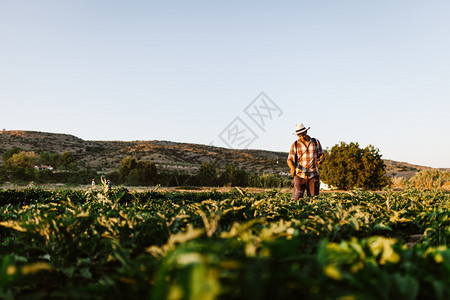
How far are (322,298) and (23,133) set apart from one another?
291 feet

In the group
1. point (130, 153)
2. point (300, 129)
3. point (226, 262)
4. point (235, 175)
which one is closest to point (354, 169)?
point (235, 175)

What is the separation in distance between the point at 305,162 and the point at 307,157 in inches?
5.4

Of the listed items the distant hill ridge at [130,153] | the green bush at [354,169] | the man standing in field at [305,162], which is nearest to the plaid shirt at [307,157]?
the man standing in field at [305,162]

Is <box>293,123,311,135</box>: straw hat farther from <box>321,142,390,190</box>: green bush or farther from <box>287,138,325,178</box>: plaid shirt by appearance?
<box>321,142,390,190</box>: green bush

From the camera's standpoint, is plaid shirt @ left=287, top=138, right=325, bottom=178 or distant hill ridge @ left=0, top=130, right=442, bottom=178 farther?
distant hill ridge @ left=0, top=130, right=442, bottom=178

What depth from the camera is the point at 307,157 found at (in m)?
7.16

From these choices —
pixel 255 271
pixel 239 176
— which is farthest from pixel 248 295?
pixel 239 176

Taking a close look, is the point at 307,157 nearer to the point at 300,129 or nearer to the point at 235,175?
the point at 300,129

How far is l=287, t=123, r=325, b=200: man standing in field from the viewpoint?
23.1 feet

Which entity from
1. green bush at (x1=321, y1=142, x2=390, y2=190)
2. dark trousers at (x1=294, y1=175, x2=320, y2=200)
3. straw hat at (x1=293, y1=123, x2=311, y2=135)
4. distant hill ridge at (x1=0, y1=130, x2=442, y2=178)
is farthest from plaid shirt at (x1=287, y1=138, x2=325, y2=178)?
distant hill ridge at (x1=0, y1=130, x2=442, y2=178)

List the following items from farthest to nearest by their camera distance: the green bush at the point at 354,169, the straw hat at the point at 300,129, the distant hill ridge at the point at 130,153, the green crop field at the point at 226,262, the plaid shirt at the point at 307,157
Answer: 1. the distant hill ridge at the point at 130,153
2. the green bush at the point at 354,169
3. the straw hat at the point at 300,129
4. the plaid shirt at the point at 307,157
5. the green crop field at the point at 226,262

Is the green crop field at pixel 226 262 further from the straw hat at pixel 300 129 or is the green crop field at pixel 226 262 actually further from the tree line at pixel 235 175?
the tree line at pixel 235 175

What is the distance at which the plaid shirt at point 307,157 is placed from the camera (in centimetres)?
704

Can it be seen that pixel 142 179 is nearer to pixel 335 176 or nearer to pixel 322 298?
pixel 335 176
